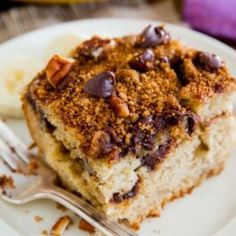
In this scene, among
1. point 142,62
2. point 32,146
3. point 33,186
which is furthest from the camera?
point 32,146

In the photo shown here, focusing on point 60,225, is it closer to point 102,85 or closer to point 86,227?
point 86,227

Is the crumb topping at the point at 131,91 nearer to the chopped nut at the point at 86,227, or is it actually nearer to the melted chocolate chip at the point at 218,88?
the melted chocolate chip at the point at 218,88

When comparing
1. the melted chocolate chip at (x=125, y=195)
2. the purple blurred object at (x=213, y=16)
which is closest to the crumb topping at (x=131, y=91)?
the melted chocolate chip at (x=125, y=195)

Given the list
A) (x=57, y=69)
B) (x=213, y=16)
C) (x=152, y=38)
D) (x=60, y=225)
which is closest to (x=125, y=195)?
(x=60, y=225)

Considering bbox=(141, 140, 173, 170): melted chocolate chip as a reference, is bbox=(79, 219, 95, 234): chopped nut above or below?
below

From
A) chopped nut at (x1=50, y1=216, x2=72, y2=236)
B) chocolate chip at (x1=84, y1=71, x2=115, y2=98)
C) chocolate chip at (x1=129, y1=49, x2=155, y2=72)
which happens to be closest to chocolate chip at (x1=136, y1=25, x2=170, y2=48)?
chocolate chip at (x1=129, y1=49, x2=155, y2=72)

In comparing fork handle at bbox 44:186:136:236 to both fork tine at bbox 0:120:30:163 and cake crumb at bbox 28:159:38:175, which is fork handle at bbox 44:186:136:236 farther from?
fork tine at bbox 0:120:30:163

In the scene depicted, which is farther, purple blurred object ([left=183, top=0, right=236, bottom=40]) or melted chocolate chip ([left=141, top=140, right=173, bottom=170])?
purple blurred object ([left=183, top=0, right=236, bottom=40])
